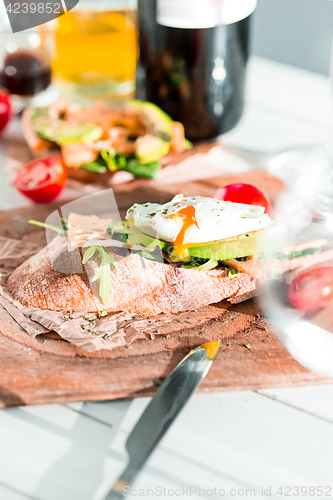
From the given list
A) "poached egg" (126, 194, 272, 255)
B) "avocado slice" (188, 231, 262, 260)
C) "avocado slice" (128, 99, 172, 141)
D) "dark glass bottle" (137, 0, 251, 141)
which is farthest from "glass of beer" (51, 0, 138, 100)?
"avocado slice" (188, 231, 262, 260)

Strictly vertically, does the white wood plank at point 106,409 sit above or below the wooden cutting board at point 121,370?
below

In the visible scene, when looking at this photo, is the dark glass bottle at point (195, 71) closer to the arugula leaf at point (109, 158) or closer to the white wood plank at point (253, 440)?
the arugula leaf at point (109, 158)

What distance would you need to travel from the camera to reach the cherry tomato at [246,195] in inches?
77.7

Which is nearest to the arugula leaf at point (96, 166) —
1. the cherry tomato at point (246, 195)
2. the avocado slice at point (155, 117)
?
the avocado slice at point (155, 117)

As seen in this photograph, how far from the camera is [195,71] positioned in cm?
242

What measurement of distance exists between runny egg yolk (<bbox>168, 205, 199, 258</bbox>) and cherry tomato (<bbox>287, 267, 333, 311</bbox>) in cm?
37

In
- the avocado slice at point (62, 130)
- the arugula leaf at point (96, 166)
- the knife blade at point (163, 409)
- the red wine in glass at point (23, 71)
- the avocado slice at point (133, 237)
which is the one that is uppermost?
the red wine in glass at point (23, 71)

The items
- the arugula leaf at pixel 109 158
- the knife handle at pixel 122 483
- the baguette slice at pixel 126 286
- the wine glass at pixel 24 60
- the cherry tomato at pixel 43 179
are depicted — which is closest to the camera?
the knife handle at pixel 122 483

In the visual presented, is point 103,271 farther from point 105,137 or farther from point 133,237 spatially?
point 105,137

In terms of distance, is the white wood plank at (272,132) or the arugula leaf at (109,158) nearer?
the arugula leaf at (109,158)

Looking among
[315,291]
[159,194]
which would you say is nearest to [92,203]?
[159,194]

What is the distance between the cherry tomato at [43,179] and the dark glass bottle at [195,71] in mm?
669

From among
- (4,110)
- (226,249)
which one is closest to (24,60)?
(4,110)

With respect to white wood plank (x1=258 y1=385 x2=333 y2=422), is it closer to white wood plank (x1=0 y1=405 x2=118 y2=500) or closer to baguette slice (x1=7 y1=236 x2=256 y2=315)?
baguette slice (x1=7 y1=236 x2=256 y2=315)
